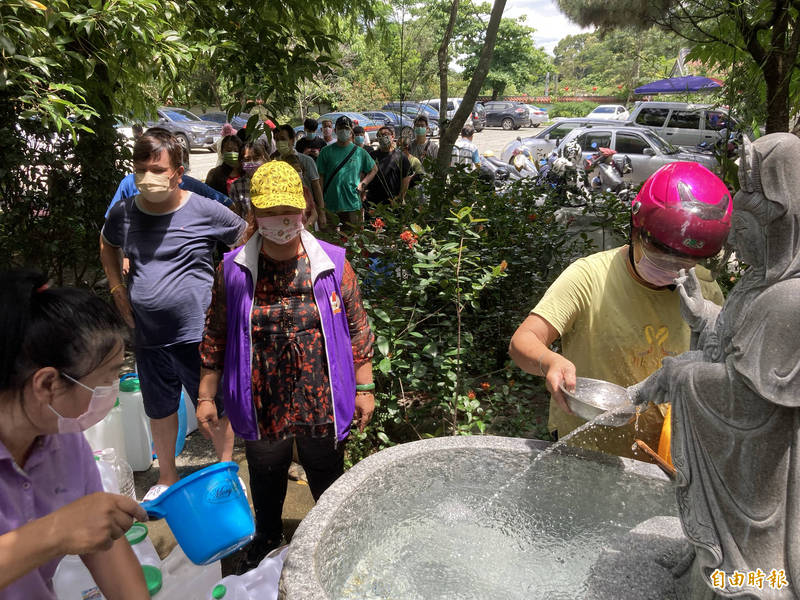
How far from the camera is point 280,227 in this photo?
2.17 metres

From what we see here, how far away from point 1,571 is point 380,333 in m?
2.09

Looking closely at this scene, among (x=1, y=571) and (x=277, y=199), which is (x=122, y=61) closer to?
(x=277, y=199)

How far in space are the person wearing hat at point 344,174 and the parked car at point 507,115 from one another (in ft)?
78.5

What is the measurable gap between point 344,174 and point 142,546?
5.07 meters

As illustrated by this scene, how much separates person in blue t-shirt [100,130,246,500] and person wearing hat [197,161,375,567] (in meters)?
0.58

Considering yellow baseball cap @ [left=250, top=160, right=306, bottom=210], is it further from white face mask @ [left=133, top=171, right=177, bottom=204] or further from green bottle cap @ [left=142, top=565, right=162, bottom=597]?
green bottle cap @ [left=142, top=565, right=162, bottom=597]

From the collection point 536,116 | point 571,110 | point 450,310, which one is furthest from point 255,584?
point 571,110

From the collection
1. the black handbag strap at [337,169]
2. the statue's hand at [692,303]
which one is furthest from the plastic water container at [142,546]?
the black handbag strap at [337,169]

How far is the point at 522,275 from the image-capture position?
3990 mm

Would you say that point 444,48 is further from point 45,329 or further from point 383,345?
point 45,329

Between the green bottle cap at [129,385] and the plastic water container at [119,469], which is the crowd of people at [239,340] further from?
the green bottle cap at [129,385]

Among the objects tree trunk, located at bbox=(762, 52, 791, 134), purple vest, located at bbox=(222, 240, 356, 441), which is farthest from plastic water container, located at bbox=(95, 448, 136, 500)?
tree trunk, located at bbox=(762, 52, 791, 134)

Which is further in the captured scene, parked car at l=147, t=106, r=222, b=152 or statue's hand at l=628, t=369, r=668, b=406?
parked car at l=147, t=106, r=222, b=152

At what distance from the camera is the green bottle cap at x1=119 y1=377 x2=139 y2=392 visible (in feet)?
11.0
